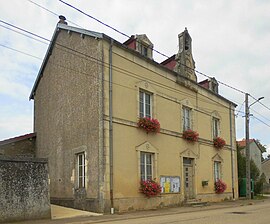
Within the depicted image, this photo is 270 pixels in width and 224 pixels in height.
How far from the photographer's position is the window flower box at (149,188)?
18.6m

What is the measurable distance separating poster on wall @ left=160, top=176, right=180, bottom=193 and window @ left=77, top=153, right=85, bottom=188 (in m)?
4.31

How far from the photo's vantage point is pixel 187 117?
77.8 ft

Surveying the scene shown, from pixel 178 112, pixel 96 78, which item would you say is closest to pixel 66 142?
pixel 96 78

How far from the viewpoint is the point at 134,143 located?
61.3ft

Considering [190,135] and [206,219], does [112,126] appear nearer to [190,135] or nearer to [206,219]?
[206,219]

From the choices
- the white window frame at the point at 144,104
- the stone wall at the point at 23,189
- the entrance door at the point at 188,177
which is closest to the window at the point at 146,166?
the white window frame at the point at 144,104

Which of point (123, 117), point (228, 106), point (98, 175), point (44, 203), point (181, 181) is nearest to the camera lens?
point (44, 203)

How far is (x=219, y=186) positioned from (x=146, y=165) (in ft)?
26.5

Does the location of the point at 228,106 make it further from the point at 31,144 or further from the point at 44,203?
the point at 44,203

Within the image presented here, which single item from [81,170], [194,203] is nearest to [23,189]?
[81,170]

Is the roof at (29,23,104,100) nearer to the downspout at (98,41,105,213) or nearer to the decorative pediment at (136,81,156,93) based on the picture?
the downspout at (98,41,105,213)

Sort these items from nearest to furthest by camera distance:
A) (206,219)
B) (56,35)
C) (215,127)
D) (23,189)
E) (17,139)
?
(206,219) < (23,189) < (56,35) < (17,139) < (215,127)

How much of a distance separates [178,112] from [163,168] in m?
3.68

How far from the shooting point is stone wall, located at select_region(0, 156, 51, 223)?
1338 centimetres
